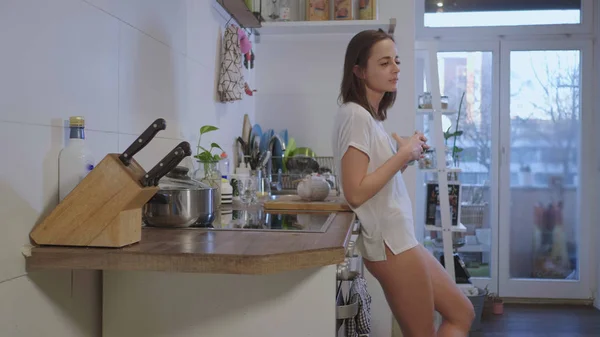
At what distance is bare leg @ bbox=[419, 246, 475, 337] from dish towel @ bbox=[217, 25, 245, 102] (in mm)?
1166

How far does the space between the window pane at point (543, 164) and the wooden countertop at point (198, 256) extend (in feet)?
11.7

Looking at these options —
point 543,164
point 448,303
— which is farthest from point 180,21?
point 543,164

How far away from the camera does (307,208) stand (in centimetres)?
203

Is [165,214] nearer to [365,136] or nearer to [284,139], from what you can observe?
[365,136]

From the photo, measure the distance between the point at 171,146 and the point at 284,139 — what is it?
150 cm

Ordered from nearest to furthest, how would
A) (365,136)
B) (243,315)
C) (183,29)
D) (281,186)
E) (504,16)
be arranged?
(243,315) < (365,136) < (183,29) < (281,186) < (504,16)

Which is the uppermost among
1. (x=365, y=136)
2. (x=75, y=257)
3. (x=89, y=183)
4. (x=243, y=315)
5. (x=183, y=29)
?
(x=183, y=29)

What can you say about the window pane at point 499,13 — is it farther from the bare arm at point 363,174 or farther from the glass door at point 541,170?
the bare arm at point 363,174

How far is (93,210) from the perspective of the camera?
1074mm

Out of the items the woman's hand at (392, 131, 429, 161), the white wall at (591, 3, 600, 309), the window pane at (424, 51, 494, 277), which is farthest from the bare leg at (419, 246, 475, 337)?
the white wall at (591, 3, 600, 309)

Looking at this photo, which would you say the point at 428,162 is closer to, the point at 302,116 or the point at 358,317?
the point at 302,116

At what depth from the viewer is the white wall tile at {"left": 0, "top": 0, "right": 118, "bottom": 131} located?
1.01 meters

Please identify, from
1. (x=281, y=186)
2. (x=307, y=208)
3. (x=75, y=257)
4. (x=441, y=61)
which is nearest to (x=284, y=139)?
(x=281, y=186)

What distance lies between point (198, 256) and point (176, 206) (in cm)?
37
